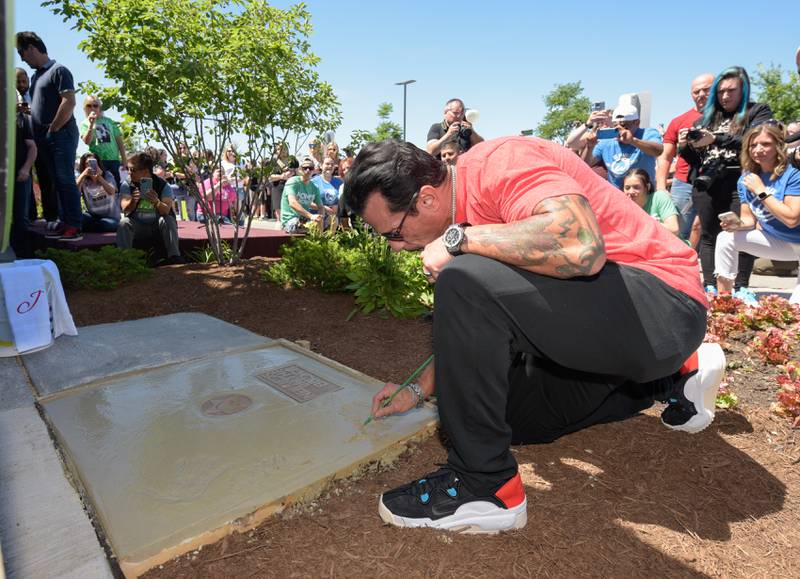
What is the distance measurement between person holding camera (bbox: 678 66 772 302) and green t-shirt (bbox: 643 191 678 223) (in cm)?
67

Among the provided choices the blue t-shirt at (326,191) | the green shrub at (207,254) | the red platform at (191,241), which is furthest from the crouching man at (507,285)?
the blue t-shirt at (326,191)

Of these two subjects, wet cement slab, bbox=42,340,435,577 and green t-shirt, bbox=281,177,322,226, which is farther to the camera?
green t-shirt, bbox=281,177,322,226

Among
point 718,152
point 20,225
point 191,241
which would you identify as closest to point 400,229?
point 718,152

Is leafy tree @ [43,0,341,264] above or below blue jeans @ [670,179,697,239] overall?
→ above

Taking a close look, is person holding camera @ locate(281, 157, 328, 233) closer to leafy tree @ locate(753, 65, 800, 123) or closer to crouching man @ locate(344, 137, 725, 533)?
crouching man @ locate(344, 137, 725, 533)

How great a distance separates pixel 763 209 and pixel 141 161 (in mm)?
6567

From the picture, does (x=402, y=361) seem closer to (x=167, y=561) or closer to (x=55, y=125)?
(x=167, y=561)

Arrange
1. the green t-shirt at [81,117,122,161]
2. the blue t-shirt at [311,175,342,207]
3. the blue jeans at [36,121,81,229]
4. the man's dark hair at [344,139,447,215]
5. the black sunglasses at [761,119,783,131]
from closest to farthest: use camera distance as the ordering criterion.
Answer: the man's dark hair at [344,139,447,215] < the black sunglasses at [761,119,783,131] < the blue jeans at [36,121,81,229] < the green t-shirt at [81,117,122,161] < the blue t-shirt at [311,175,342,207]

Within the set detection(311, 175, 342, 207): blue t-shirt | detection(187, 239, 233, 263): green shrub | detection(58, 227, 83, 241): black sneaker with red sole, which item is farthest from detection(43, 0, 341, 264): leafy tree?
detection(311, 175, 342, 207): blue t-shirt

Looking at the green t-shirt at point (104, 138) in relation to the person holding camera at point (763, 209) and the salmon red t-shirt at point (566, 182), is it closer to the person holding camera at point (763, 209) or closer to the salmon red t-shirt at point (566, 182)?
the salmon red t-shirt at point (566, 182)

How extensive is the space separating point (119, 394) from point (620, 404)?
2453mm

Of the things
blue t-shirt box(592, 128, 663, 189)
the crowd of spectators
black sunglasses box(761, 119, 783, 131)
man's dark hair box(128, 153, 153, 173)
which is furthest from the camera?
man's dark hair box(128, 153, 153, 173)

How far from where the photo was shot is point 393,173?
1698mm

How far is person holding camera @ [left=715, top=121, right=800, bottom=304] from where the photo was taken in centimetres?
407
